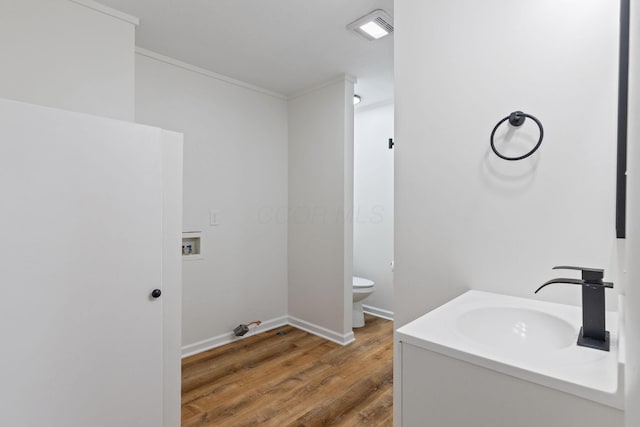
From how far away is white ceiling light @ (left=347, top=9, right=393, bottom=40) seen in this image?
6.60 feet

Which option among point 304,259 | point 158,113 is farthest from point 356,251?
point 158,113

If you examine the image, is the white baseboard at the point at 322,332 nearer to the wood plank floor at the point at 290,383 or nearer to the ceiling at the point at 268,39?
the wood plank floor at the point at 290,383

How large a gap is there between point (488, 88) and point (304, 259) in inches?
93.1

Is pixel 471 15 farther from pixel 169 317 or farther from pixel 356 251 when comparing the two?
pixel 356 251

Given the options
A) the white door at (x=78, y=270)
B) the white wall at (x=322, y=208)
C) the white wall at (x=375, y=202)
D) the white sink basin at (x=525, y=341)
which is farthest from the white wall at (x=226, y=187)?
the white sink basin at (x=525, y=341)

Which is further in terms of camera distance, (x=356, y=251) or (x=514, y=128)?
(x=356, y=251)

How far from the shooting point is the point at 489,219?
1.27 meters

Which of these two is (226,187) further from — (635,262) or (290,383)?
(635,262)

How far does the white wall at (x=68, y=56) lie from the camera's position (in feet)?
5.39

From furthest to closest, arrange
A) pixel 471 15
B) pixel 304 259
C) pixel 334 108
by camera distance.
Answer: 1. pixel 304 259
2. pixel 334 108
3. pixel 471 15

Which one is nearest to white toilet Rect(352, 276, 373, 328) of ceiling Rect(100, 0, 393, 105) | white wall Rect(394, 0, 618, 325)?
white wall Rect(394, 0, 618, 325)

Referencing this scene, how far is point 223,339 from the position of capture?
2881 millimetres

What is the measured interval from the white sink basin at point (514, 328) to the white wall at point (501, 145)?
0.53 ft

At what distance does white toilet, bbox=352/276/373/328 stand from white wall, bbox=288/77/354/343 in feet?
0.78
